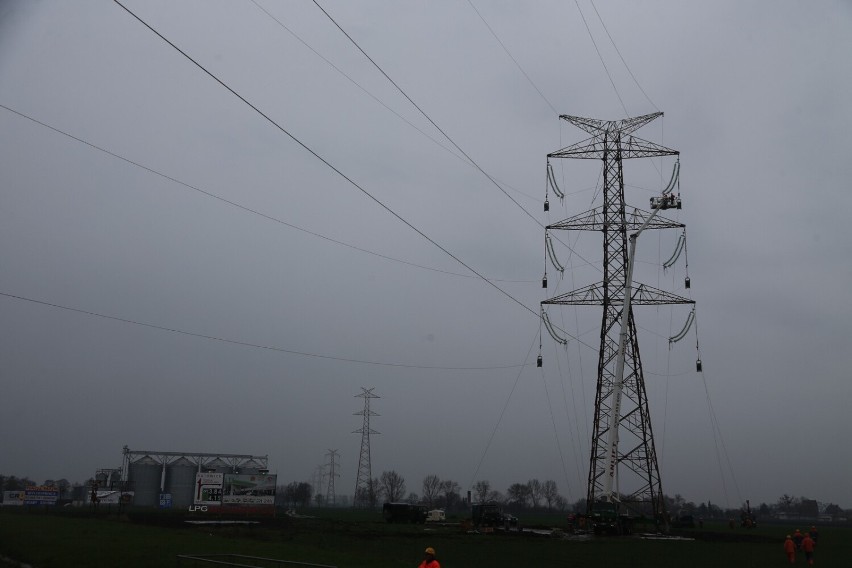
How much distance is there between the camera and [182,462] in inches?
4161

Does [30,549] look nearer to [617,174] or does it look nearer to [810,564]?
[810,564]

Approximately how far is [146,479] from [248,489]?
41274mm

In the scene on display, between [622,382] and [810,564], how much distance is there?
15950 millimetres

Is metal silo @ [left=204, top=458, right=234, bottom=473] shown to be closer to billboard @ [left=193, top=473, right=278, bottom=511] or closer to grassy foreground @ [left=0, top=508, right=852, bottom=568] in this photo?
billboard @ [left=193, top=473, right=278, bottom=511]

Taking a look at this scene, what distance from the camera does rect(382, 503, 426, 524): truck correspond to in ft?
223

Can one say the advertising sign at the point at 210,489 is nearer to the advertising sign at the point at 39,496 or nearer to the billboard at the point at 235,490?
the billboard at the point at 235,490

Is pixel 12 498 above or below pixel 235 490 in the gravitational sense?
below

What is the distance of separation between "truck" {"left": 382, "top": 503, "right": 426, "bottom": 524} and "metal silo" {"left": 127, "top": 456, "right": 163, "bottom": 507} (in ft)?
146

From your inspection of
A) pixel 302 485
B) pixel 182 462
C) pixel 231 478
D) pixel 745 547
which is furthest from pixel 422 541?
pixel 302 485

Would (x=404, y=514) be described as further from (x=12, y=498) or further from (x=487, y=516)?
(x=12, y=498)

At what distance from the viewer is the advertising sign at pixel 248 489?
66062mm

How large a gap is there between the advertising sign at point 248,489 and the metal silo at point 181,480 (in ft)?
128

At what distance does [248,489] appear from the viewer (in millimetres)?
67688

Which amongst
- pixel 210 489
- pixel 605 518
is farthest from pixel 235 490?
pixel 605 518
